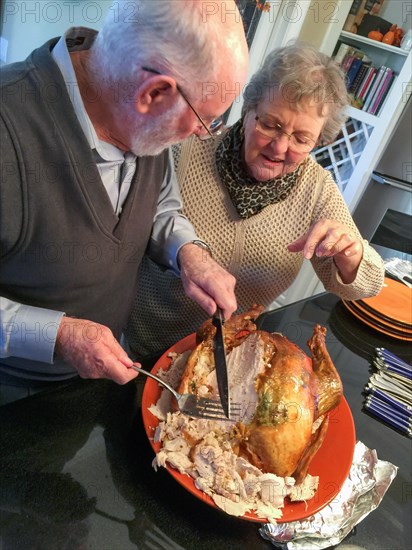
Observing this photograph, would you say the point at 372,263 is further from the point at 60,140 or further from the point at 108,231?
the point at 60,140

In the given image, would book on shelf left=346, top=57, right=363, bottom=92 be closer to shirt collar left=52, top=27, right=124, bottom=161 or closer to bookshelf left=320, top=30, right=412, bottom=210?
bookshelf left=320, top=30, right=412, bottom=210

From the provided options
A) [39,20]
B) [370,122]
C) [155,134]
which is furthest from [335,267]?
[39,20]

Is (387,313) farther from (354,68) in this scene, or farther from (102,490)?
(354,68)

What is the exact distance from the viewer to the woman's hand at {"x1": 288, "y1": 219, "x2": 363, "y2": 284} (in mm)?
1203

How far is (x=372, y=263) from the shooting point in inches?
54.0

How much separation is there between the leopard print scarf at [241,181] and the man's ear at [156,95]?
587 mm

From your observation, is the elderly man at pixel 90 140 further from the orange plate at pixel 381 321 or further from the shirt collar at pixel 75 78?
the orange plate at pixel 381 321

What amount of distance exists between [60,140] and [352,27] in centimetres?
273

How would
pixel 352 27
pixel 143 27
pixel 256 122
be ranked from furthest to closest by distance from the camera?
pixel 352 27 → pixel 256 122 → pixel 143 27

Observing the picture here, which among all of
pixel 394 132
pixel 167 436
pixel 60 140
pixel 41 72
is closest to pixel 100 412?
pixel 167 436

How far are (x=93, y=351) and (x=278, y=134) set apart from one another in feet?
2.65

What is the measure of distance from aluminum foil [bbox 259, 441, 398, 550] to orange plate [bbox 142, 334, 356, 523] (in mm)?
49

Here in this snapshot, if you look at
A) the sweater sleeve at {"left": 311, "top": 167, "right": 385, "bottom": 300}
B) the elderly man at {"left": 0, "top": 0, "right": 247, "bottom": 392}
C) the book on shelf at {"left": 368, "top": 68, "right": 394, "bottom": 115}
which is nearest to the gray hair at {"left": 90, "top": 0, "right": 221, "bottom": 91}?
the elderly man at {"left": 0, "top": 0, "right": 247, "bottom": 392}

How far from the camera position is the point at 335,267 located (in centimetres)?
141
